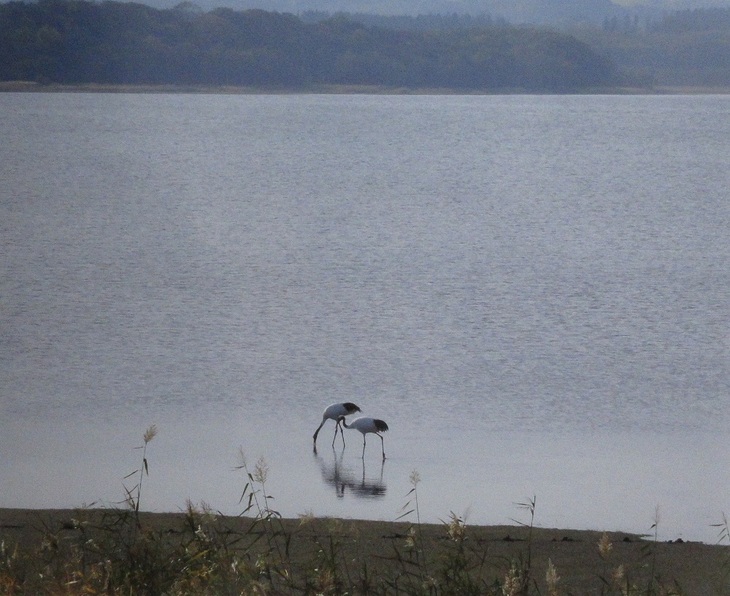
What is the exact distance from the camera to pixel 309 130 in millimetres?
71188

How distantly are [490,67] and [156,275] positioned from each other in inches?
2597

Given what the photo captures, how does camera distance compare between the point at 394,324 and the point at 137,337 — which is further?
the point at 394,324

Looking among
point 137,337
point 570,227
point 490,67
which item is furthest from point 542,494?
point 490,67

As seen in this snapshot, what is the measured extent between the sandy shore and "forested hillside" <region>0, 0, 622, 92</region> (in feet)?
185

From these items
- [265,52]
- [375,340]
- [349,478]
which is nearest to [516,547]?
[349,478]

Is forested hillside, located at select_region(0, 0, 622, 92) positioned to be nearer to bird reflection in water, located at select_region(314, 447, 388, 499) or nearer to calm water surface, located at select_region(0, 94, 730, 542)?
calm water surface, located at select_region(0, 94, 730, 542)

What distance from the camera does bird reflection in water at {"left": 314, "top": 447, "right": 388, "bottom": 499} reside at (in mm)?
8594

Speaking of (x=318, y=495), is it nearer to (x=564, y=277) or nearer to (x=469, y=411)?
(x=469, y=411)

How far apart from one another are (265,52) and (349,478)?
6548 cm

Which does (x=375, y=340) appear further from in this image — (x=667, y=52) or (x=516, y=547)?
(x=667, y=52)

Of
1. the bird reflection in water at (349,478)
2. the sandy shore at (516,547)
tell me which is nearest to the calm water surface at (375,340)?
the bird reflection in water at (349,478)

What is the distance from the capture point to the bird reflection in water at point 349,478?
28.2 ft

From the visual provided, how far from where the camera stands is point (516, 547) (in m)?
6.80

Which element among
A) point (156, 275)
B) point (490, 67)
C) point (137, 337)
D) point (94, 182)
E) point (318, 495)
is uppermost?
point (490, 67)
